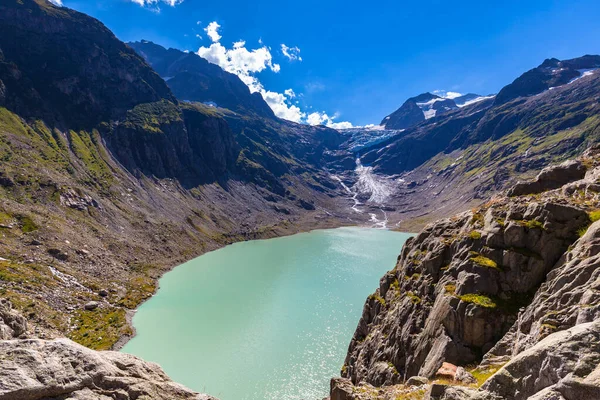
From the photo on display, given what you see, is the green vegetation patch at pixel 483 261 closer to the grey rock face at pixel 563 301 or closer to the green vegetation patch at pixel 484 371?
the grey rock face at pixel 563 301

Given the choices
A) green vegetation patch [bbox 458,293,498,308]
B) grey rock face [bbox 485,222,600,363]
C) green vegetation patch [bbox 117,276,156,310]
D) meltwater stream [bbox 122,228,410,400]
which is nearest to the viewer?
grey rock face [bbox 485,222,600,363]

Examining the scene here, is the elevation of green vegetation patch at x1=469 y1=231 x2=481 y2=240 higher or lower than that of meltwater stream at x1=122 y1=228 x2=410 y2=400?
higher

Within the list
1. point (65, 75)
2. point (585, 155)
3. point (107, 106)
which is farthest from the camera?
point (107, 106)

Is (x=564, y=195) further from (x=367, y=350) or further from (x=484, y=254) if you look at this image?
(x=367, y=350)

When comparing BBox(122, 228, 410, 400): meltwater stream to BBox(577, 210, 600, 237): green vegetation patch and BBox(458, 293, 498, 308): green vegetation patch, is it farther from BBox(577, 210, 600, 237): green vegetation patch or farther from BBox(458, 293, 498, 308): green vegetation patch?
BBox(577, 210, 600, 237): green vegetation patch

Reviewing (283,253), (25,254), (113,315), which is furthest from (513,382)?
(283,253)

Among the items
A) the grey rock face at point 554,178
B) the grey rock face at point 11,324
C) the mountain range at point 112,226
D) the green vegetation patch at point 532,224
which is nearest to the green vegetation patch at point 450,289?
the mountain range at point 112,226

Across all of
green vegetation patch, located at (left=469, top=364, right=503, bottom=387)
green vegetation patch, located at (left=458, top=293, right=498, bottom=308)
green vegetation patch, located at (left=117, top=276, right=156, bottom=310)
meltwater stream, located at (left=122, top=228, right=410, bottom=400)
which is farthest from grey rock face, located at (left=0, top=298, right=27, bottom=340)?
green vegetation patch, located at (left=117, top=276, right=156, bottom=310)
